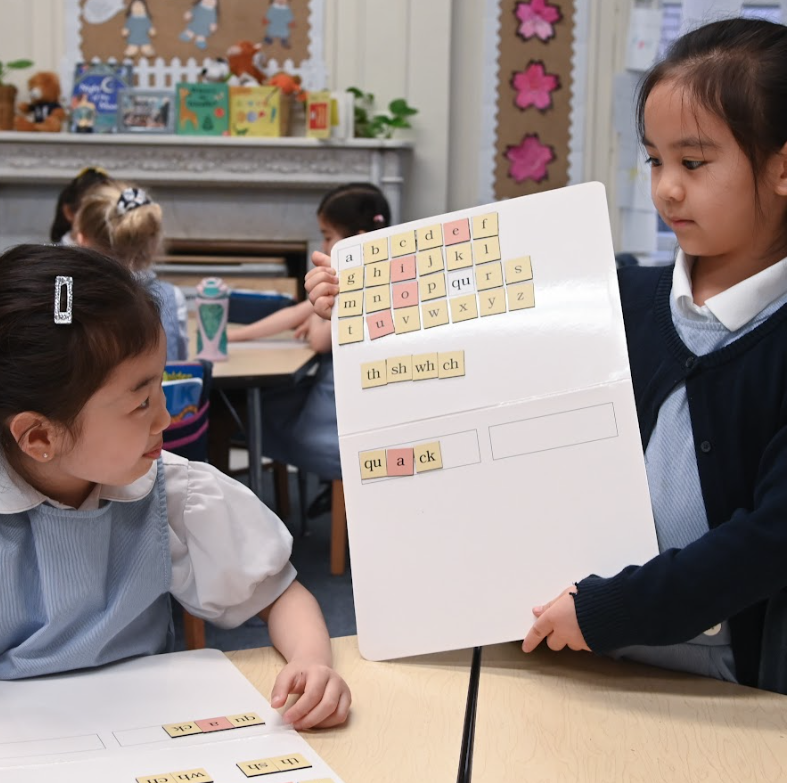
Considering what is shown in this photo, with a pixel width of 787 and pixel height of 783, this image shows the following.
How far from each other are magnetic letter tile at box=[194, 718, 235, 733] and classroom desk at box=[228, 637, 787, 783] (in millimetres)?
67

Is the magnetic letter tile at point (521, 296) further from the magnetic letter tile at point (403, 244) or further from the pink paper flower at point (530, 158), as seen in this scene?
the pink paper flower at point (530, 158)

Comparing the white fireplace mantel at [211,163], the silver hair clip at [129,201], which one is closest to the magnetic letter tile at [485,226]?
the silver hair clip at [129,201]

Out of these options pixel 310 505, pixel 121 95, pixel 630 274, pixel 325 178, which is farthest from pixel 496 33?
pixel 630 274

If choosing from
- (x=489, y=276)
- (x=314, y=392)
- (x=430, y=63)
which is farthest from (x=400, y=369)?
(x=430, y=63)

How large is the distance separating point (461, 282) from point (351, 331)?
12cm

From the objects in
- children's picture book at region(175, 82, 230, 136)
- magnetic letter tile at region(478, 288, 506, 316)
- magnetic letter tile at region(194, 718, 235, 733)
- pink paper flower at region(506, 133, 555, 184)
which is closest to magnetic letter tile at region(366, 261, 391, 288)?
magnetic letter tile at region(478, 288, 506, 316)

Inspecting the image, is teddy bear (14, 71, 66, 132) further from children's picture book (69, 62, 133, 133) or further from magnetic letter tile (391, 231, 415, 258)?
magnetic letter tile (391, 231, 415, 258)

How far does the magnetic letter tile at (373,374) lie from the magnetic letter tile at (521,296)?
14 cm

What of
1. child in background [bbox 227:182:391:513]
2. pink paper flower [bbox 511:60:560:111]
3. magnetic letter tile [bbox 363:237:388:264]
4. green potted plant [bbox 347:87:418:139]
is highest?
pink paper flower [bbox 511:60:560:111]

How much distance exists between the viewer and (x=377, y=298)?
1.05 metres

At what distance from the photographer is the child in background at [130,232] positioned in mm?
2785

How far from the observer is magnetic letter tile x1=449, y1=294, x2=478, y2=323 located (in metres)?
1.00

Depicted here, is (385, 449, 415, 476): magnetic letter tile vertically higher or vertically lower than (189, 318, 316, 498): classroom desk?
higher

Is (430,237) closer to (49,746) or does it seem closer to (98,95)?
(49,746)
